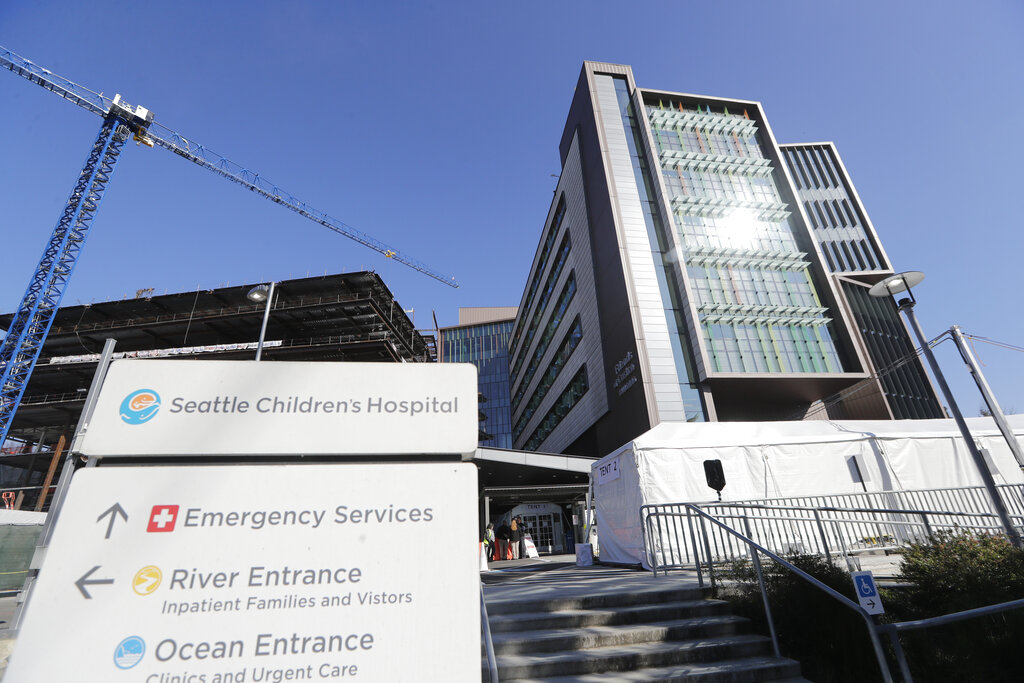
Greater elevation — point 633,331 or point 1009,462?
point 633,331

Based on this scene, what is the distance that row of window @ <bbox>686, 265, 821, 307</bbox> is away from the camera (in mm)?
26859

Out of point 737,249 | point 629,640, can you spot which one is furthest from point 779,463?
point 737,249

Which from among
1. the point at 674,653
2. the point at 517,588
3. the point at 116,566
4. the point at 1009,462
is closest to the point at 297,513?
the point at 116,566

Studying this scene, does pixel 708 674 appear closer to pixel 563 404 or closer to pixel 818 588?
pixel 818 588

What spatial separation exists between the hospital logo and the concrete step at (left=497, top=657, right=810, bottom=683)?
13.6 ft

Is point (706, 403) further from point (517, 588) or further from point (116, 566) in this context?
point (116, 566)

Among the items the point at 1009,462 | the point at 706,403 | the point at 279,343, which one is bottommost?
the point at 1009,462

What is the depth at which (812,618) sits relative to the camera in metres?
5.34

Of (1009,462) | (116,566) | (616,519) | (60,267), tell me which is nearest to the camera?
(116,566)

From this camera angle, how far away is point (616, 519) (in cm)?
1256

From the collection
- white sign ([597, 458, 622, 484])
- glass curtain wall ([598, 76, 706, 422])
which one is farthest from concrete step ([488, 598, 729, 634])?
glass curtain wall ([598, 76, 706, 422])

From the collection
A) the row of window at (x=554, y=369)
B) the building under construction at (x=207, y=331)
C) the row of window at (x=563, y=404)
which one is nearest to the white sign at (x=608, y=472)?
the row of window at (x=563, y=404)

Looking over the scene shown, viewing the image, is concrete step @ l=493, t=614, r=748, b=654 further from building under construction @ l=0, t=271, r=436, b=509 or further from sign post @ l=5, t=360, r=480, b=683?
building under construction @ l=0, t=271, r=436, b=509

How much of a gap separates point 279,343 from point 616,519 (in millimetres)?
38516
